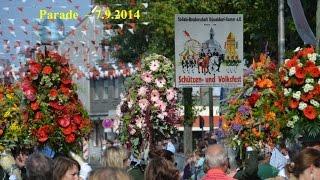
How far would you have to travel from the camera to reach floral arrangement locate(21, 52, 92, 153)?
13492 mm

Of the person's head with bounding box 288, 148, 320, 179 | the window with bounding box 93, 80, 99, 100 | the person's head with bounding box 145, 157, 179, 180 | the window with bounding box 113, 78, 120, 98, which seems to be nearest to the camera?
the person's head with bounding box 288, 148, 320, 179

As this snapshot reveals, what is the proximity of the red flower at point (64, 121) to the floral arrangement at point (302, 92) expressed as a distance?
10.9ft

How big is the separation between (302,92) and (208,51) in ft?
21.7

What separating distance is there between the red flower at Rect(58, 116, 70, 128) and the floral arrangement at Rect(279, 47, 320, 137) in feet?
10.9

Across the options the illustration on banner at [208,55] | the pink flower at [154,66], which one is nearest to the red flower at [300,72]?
the illustration on banner at [208,55]

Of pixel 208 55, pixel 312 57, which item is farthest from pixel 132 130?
pixel 312 57

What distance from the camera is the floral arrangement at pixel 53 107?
44.3 feet

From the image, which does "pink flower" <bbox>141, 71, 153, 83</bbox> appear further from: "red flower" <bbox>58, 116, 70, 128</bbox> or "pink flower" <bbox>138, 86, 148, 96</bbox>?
"red flower" <bbox>58, 116, 70, 128</bbox>

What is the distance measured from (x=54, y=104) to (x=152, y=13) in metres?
28.0

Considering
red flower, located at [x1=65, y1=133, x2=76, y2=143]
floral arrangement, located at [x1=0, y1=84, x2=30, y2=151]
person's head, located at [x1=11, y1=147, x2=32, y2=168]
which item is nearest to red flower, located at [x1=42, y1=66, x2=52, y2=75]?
floral arrangement, located at [x1=0, y1=84, x2=30, y2=151]

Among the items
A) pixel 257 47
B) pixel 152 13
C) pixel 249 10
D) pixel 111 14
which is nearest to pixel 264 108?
pixel 249 10

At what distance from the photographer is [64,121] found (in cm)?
1352

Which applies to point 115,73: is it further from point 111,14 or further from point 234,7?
point 234,7

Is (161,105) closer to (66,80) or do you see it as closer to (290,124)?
(66,80)
